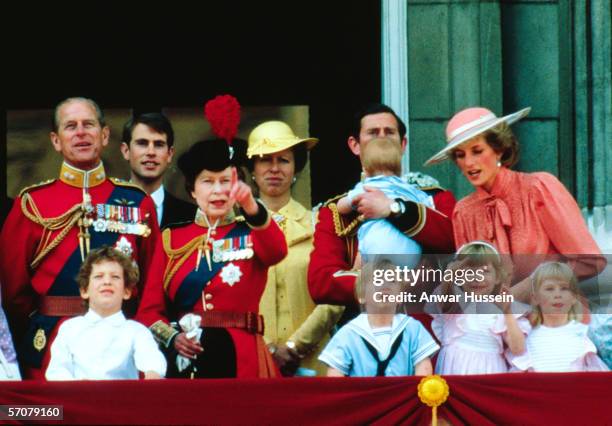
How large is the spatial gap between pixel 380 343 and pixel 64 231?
1.82 metres

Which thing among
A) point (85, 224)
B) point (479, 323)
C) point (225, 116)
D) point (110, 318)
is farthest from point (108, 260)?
point (479, 323)

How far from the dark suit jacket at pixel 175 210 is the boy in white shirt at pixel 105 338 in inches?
39.0

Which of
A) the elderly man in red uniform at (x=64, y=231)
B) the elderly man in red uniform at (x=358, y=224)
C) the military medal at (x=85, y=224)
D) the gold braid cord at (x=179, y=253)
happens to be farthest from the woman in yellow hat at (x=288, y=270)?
the military medal at (x=85, y=224)

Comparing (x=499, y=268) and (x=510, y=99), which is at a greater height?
(x=510, y=99)

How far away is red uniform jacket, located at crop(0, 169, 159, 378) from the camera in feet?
31.6

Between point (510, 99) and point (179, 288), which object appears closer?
point (179, 288)

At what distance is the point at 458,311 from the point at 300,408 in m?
0.95

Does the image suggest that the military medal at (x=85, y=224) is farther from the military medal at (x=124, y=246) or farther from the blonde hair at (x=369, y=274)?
the blonde hair at (x=369, y=274)

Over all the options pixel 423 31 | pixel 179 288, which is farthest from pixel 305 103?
pixel 179 288

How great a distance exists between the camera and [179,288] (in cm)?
960

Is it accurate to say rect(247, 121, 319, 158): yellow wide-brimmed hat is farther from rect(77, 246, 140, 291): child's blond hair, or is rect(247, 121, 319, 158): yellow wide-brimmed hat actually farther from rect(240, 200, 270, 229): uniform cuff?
rect(77, 246, 140, 291): child's blond hair

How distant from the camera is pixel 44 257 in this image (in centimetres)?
973

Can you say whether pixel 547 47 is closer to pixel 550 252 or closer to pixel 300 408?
pixel 550 252

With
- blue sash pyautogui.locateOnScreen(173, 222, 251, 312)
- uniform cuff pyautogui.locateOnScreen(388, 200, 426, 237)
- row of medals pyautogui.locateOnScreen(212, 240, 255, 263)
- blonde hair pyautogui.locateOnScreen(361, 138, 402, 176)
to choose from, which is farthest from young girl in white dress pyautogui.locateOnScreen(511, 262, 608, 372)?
blue sash pyautogui.locateOnScreen(173, 222, 251, 312)
